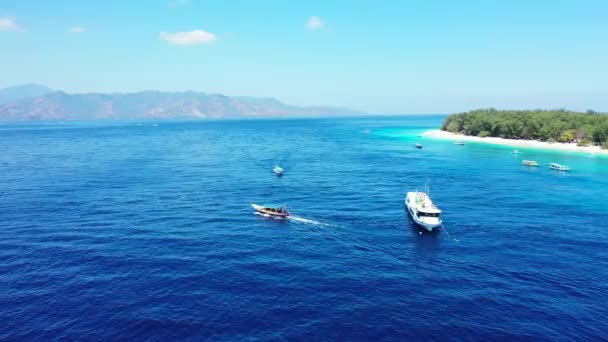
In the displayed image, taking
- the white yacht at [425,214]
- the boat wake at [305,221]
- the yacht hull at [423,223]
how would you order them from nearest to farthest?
1. the yacht hull at [423,223]
2. the white yacht at [425,214]
3. the boat wake at [305,221]

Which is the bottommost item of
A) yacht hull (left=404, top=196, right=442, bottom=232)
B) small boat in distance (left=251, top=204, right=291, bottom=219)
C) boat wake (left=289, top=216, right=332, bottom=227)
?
boat wake (left=289, top=216, right=332, bottom=227)

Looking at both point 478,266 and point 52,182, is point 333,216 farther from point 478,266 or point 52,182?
point 52,182

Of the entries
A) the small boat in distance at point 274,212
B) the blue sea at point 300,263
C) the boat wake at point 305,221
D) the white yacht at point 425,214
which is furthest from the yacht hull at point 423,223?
the small boat in distance at point 274,212

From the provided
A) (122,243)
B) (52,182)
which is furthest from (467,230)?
(52,182)

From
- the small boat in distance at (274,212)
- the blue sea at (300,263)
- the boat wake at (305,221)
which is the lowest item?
the blue sea at (300,263)

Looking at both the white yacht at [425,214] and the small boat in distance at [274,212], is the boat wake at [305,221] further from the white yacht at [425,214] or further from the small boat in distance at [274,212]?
the white yacht at [425,214]

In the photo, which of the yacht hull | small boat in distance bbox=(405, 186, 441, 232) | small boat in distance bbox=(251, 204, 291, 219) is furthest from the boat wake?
small boat in distance bbox=(405, 186, 441, 232)

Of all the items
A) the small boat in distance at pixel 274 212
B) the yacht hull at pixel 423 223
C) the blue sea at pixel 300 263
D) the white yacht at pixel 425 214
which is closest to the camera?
the blue sea at pixel 300 263

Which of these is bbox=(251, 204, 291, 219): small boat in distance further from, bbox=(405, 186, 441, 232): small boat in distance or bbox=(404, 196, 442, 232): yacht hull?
bbox=(405, 186, 441, 232): small boat in distance
